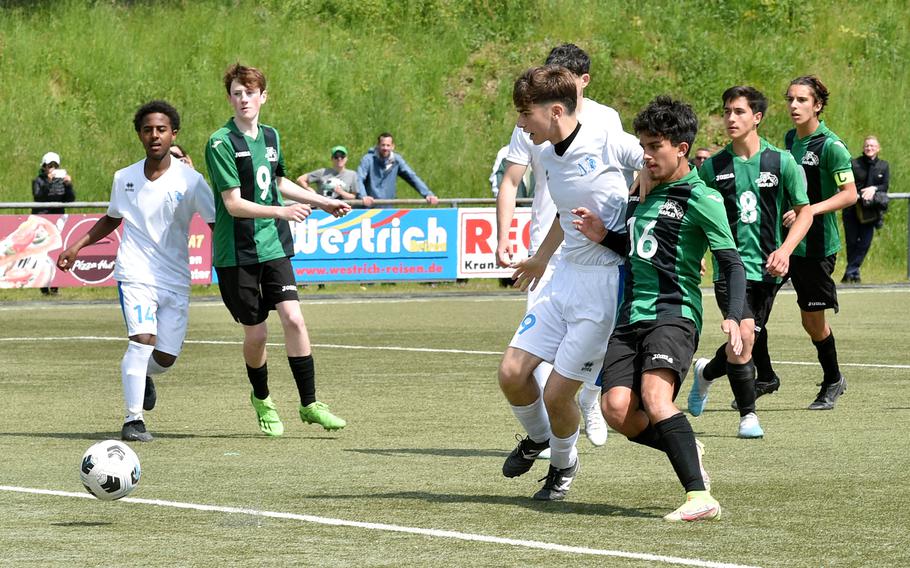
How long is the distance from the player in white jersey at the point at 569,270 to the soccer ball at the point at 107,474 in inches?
66.8

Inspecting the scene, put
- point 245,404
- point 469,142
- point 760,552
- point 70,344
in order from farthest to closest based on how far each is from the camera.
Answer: point 469,142, point 70,344, point 245,404, point 760,552

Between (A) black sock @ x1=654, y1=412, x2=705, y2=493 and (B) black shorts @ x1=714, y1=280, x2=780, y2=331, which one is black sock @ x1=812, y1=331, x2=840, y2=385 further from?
(A) black sock @ x1=654, y1=412, x2=705, y2=493

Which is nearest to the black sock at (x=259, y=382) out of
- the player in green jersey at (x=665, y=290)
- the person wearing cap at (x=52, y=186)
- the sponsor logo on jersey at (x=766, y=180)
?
the sponsor logo on jersey at (x=766, y=180)

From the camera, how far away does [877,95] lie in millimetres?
33375

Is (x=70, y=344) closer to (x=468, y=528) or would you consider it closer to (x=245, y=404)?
(x=245, y=404)

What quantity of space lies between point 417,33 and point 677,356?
2732cm

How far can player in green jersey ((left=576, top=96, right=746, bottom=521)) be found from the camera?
665 cm

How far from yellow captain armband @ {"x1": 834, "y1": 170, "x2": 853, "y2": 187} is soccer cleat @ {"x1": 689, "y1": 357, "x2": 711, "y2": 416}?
58.1 inches

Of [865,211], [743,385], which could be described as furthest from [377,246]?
[743,385]

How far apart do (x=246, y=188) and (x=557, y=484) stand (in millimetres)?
3139

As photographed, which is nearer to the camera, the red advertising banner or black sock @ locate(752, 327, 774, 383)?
black sock @ locate(752, 327, 774, 383)

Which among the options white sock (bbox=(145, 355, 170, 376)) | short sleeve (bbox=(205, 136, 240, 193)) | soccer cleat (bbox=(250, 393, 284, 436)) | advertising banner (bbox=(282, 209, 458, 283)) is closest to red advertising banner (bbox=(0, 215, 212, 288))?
advertising banner (bbox=(282, 209, 458, 283))

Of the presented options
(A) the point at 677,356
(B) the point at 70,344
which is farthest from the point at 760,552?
(B) the point at 70,344

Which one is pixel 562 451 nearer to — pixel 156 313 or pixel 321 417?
pixel 321 417
